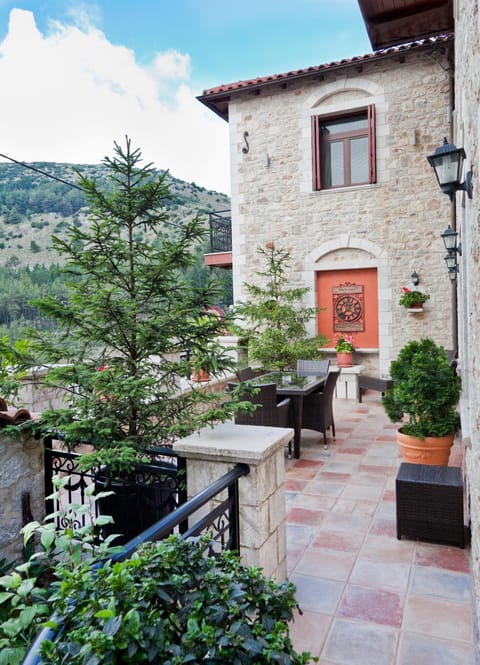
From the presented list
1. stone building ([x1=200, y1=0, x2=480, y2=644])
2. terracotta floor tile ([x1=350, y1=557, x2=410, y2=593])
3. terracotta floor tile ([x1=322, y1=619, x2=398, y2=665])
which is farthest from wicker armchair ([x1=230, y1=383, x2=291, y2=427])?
stone building ([x1=200, y1=0, x2=480, y2=644])

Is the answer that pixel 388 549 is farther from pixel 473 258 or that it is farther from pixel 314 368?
pixel 314 368

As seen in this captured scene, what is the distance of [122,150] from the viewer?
254 centimetres

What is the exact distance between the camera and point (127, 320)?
2529mm

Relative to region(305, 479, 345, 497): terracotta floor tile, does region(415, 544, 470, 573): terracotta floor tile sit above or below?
above

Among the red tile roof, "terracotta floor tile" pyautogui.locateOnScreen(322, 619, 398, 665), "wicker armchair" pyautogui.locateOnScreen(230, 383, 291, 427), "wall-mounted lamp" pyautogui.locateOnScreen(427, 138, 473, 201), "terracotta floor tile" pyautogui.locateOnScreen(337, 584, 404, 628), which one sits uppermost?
the red tile roof

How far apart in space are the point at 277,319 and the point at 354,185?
3.03 meters

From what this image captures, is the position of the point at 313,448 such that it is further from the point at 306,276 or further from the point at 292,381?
the point at 306,276

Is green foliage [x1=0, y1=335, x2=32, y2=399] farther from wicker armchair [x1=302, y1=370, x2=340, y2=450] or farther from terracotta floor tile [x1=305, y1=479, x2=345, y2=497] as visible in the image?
wicker armchair [x1=302, y1=370, x2=340, y2=450]

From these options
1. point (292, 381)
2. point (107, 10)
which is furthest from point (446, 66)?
point (107, 10)

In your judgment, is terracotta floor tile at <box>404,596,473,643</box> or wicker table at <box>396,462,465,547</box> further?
wicker table at <box>396,462,465,547</box>

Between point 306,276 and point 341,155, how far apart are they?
253 centimetres

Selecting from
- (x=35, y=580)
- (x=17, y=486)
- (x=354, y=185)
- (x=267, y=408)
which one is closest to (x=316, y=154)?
(x=354, y=185)

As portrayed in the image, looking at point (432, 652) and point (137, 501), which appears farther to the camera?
point (137, 501)

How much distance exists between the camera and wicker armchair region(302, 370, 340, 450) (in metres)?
5.40
